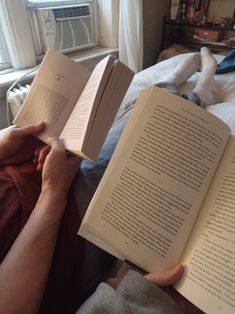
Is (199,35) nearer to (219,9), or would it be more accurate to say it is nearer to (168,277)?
(219,9)

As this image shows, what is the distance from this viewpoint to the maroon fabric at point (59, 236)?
0.48 m

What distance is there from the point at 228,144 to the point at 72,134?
0.30 meters

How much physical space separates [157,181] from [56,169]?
24cm

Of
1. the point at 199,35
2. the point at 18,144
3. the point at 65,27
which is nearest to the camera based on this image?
the point at 18,144

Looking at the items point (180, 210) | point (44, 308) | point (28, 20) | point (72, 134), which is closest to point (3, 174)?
point (72, 134)

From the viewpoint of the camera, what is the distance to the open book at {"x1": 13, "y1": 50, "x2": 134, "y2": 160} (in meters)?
0.48

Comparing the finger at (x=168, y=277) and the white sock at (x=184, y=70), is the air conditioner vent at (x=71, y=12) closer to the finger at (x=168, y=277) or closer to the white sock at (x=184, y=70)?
the white sock at (x=184, y=70)

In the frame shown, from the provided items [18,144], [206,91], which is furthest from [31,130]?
[206,91]

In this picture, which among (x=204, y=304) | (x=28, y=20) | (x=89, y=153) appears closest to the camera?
(x=204, y=304)

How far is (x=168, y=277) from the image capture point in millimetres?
355

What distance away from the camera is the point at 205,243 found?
360 mm

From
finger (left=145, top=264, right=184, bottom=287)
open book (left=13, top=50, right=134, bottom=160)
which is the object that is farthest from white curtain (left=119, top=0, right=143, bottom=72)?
finger (left=145, top=264, right=184, bottom=287)

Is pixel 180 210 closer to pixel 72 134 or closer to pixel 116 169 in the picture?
pixel 116 169

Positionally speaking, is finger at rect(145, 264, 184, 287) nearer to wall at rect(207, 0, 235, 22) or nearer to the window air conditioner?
the window air conditioner
